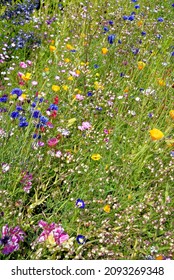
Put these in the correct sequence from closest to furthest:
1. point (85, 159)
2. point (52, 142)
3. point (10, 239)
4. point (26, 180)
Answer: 1. point (10, 239)
2. point (26, 180)
3. point (52, 142)
4. point (85, 159)

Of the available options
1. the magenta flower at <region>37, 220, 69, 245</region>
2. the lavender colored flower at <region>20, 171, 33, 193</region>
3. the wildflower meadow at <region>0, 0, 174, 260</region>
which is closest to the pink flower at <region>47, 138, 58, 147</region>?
the wildflower meadow at <region>0, 0, 174, 260</region>

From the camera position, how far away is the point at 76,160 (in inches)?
85.5

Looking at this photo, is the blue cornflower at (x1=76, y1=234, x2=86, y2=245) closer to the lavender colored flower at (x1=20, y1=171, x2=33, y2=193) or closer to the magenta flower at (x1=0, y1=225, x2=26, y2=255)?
the magenta flower at (x1=0, y1=225, x2=26, y2=255)

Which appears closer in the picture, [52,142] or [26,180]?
[26,180]

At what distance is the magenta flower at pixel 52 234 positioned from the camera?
5.64ft

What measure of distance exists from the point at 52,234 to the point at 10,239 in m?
0.19

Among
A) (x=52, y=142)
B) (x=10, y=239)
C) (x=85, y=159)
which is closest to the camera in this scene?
(x=10, y=239)

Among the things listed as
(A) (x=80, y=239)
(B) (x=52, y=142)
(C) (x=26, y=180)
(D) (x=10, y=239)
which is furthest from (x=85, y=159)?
(D) (x=10, y=239)

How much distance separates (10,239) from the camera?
5.59ft

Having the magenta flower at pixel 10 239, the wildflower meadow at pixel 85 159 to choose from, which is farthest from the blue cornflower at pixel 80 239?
the magenta flower at pixel 10 239

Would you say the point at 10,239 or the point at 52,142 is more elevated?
the point at 52,142

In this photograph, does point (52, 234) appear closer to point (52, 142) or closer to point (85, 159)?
point (52, 142)

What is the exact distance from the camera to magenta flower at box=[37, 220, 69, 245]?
1.72 meters

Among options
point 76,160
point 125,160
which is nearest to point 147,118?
point 125,160
